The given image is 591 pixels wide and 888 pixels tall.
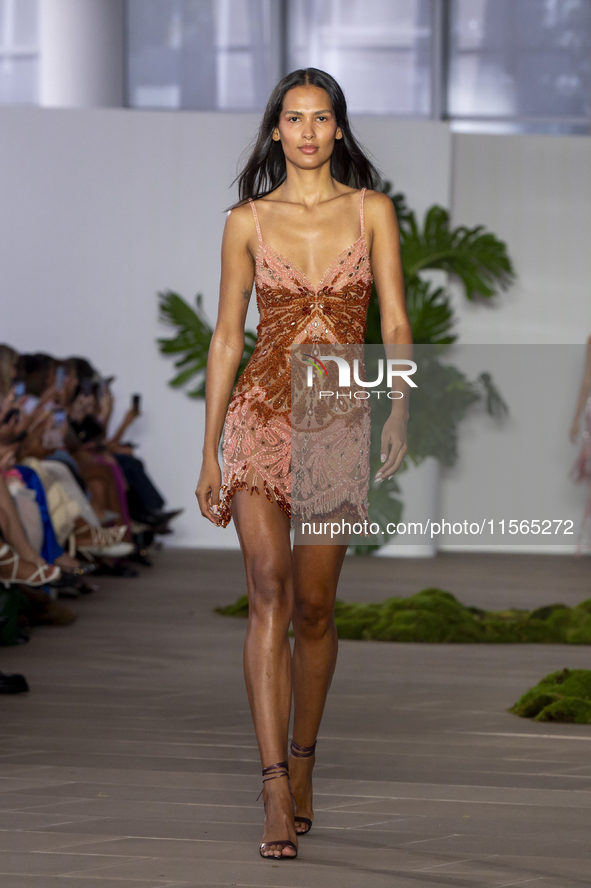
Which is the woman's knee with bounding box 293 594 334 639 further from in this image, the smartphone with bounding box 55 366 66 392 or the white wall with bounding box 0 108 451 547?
the white wall with bounding box 0 108 451 547

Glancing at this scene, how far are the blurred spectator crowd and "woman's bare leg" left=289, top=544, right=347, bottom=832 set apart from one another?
4.66 feet

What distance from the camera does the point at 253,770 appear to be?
2625mm

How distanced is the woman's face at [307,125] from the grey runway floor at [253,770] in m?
1.28

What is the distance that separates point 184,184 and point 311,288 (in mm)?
5689

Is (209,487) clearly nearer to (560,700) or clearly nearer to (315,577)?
(315,577)

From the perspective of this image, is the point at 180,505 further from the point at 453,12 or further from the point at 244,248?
the point at 244,248

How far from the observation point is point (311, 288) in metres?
2.17

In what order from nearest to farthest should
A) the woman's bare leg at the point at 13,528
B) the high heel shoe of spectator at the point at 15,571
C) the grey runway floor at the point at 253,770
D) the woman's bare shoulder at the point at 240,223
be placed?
1. the grey runway floor at the point at 253,770
2. the woman's bare shoulder at the point at 240,223
3. the high heel shoe of spectator at the point at 15,571
4. the woman's bare leg at the point at 13,528

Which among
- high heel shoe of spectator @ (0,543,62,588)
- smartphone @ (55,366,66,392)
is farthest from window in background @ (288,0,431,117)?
high heel shoe of spectator @ (0,543,62,588)

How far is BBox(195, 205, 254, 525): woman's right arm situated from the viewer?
7.19 feet

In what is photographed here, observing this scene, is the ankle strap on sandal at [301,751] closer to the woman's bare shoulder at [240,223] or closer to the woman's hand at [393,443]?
the woman's hand at [393,443]

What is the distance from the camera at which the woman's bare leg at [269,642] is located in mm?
2043

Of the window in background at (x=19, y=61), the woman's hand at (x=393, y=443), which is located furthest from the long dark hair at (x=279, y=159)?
the window in background at (x=19, y=61)

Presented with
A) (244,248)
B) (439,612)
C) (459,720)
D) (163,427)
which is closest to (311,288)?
(244,248)
